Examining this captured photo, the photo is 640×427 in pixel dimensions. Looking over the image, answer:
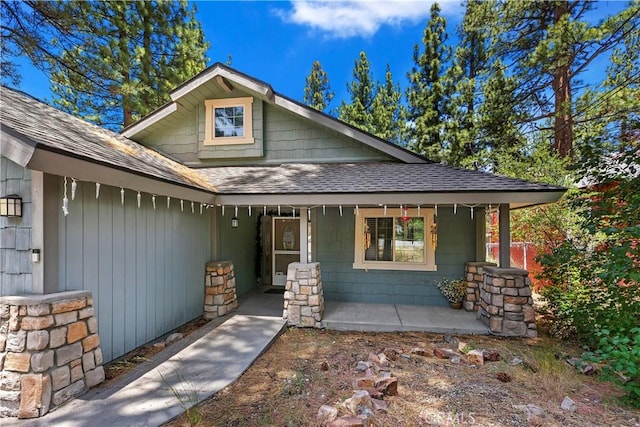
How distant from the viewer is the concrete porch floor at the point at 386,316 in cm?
514

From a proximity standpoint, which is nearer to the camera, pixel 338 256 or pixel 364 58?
pixel 338 256

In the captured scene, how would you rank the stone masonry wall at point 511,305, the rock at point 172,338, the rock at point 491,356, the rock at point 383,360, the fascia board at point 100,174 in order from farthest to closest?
the stone masonry wall at point 511,305, the rock at point 172,338, the rock at point 491,356, the rock at point 383,360, the fascia board at point 100,174

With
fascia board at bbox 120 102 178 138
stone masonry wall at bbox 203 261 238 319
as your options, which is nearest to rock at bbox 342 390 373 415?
stone masonry wall at bbox 203 261 238 319

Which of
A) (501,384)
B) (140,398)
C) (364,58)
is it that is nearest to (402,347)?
(501,384)

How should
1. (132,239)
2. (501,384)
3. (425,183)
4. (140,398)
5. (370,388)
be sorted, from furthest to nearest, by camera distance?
1. (425,183)
2. (132,239)
3. (501,384)
4. (370,388)
5. (140,398)

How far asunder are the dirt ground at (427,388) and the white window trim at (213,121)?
199 inches

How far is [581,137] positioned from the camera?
26.6ft

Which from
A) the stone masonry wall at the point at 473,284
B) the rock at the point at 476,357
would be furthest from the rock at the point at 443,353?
the stone masonry wall at the point at 473,284

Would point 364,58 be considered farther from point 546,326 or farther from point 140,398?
point 140,398

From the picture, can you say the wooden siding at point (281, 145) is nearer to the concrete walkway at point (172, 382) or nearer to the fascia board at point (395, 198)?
the fascia board at point (395, 198)

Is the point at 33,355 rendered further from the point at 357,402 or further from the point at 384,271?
the point at 384,271

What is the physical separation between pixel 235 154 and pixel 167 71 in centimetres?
633

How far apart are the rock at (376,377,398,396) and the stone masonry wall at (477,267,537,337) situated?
2773mm

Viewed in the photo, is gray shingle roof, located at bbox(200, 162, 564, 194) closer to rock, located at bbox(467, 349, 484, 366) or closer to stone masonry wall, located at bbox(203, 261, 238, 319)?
stone masonry wall, located at bbox(203, 261, 238, 319)
